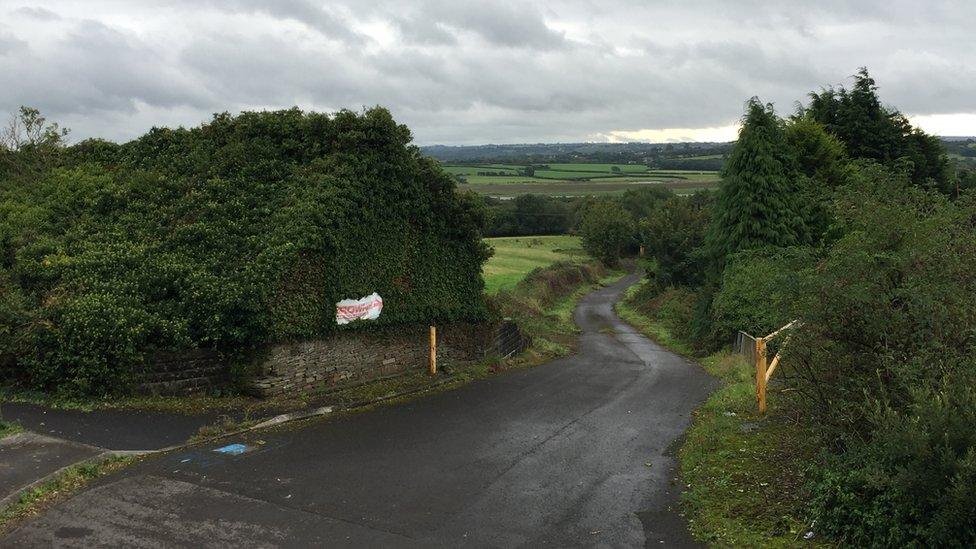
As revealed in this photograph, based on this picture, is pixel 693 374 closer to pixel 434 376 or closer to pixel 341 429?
pixel 434 376

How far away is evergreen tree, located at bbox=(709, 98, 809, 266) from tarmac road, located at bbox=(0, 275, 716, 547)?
1467cm

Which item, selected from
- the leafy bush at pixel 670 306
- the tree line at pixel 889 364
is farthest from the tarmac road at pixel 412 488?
the leafy bush at pixel 670 306

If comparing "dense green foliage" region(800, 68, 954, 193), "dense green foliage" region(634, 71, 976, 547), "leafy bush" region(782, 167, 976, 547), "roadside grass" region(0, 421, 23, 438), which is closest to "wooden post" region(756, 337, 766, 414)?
"dense green foliage" region(634, 71, 976, 547)

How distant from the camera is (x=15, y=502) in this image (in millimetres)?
7473

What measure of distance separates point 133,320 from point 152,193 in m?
4.23

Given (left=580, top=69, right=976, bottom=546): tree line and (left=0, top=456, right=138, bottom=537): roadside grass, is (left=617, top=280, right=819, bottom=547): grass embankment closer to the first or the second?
(left=580, top=69, right=976, bottom=546): tree line

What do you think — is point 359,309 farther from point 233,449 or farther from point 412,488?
point 412,488

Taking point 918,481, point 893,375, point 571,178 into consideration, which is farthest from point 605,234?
point 918,481

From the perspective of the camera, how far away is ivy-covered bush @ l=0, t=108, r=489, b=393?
11656 millimetres

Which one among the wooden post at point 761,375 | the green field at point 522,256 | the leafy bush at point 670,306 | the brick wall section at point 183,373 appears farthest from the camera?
the green field at point 522,256

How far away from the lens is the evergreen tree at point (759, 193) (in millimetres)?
25766

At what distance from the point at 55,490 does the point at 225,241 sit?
6068 mm

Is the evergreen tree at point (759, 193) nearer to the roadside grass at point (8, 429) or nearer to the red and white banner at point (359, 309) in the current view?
the red and white banner at point (359, 309)

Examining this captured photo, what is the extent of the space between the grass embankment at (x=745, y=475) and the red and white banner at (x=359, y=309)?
650cm
